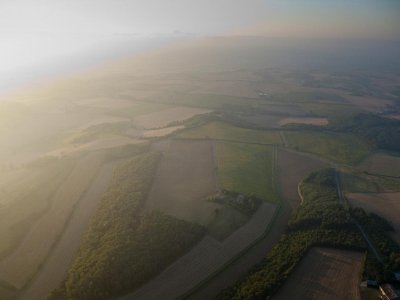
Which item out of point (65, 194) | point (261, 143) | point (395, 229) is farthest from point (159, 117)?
point (395, 229)

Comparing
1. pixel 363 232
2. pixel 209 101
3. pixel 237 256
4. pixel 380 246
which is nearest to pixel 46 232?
pixel 237 256

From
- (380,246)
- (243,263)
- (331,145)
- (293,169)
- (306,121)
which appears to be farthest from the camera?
(306,121)

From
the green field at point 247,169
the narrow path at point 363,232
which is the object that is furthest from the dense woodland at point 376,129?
the narrow path at point 363,232

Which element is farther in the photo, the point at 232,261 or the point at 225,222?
the point at 225,222

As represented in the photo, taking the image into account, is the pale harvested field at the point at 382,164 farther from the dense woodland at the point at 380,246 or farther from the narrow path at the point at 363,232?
the dense woodland at the point at 380,246

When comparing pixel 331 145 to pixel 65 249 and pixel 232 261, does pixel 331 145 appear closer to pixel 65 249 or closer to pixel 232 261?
pixel 232 261

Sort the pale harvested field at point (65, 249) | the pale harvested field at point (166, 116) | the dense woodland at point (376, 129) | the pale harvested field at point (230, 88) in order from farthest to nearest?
the pale harvested field at point (230, 88) < the pale harvested field at point (166, 116) < the dense woodland at point (376, 129) < the pale harvested field at point (65, 249)
